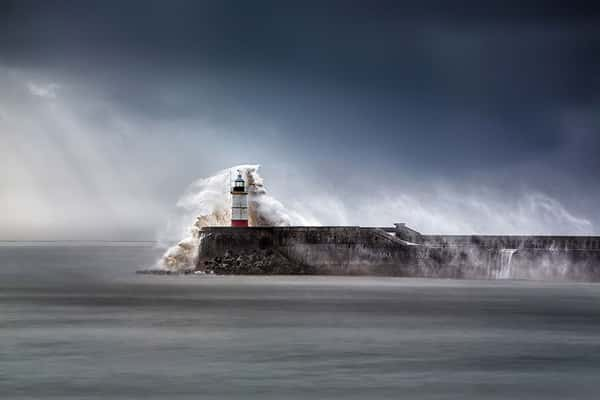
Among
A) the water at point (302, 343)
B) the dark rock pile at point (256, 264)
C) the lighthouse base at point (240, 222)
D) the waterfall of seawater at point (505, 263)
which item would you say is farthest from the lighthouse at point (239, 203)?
the waterfall of seawater at point (505, 263)

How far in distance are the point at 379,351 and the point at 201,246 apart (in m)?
20.0

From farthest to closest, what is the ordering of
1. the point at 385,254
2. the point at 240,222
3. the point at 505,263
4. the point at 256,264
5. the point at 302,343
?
1. the point at 240,222
2. the point at 256,264
3. the point at 505,263
4. the point at 385,254
5. the point at 302,343

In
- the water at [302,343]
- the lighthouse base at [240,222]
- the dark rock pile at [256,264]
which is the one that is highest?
the lighthouse base at [240,222]

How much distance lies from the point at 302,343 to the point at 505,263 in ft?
62.1

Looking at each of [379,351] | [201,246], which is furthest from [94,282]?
[379,351]

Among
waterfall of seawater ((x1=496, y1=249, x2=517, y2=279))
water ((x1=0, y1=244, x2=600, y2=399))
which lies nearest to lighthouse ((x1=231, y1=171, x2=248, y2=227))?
water ((x1=0, y1=244, x2=600, y2=399))

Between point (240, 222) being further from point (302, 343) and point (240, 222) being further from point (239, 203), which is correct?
point (302, 343)

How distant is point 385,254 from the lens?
3766 cm

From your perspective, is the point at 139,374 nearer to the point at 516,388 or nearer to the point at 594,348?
the point at 516,388

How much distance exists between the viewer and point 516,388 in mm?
15336

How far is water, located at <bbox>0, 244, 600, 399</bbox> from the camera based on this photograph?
15.4 m

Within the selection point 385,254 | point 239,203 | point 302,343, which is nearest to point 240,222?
point 239,203

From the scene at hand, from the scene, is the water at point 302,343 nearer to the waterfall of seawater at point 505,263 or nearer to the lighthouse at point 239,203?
the waterfall of seawater at point 505,263

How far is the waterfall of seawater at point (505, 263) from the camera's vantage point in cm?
3791
